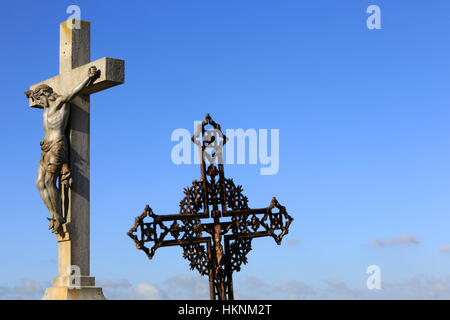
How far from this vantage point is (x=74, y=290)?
1035cm

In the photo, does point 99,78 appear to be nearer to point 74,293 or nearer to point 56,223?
point 56,223

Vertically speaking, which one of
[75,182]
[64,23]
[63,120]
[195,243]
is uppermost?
[64,23]

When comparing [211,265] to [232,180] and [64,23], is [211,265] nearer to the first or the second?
[232,180]

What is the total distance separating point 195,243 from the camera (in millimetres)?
10562

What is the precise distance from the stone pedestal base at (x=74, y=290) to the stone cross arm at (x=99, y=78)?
2.47 m

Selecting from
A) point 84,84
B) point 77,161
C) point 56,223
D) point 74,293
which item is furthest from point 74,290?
point 84,84

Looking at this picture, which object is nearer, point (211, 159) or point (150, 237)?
point (150, 237)

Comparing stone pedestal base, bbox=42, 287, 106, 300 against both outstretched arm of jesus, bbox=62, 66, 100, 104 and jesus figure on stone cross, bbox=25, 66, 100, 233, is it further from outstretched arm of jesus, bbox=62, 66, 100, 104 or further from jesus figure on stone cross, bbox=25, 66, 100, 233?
outstretched arm of jesus, bbox=62, 66, 100, 104

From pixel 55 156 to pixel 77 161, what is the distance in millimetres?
379

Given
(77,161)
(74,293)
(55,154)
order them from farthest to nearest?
(77,161) < (55,154) < (74,293)

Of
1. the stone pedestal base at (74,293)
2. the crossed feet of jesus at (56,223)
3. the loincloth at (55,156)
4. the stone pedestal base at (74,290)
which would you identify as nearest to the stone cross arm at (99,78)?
the loincloth at (55,156)

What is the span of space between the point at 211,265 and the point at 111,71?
9.45ft
